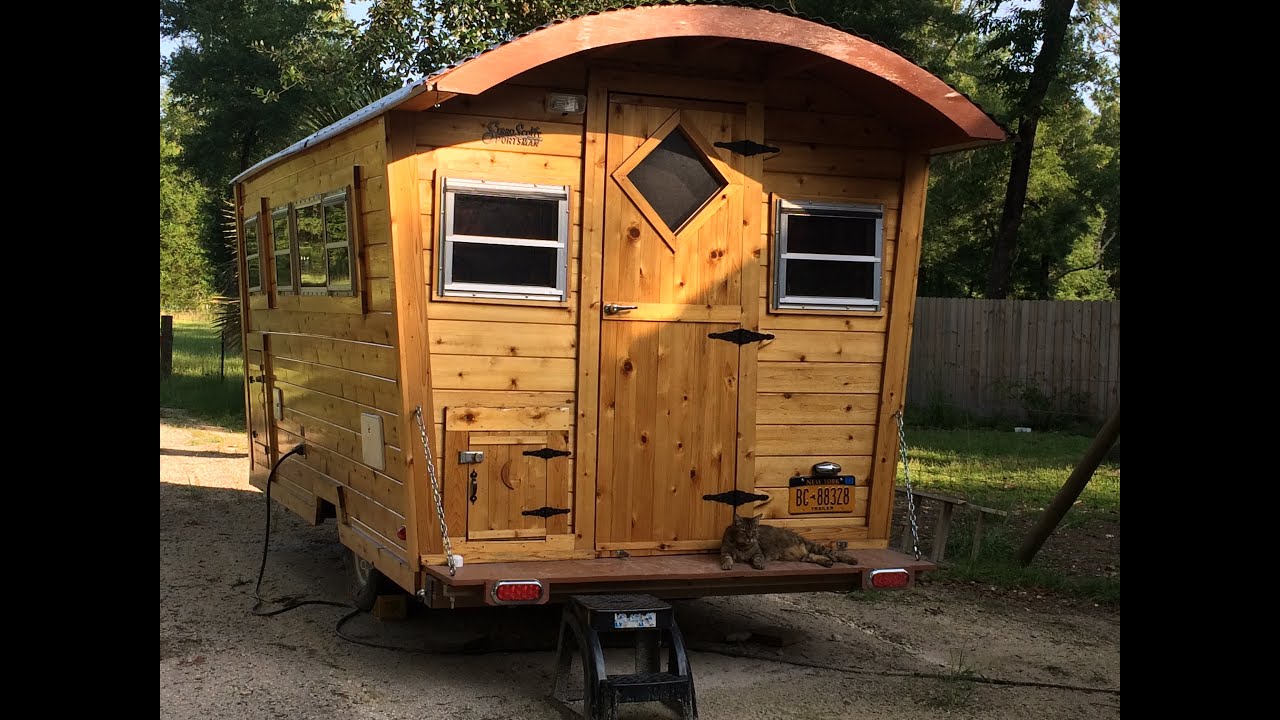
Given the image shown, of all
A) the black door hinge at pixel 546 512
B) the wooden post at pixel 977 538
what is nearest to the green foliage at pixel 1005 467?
the wooden post at pixel 977 538

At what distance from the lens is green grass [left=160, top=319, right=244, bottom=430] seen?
18344mm

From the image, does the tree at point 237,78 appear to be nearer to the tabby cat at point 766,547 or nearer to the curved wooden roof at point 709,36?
the curved wooden roof at point 709,36

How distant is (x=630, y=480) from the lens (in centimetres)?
651

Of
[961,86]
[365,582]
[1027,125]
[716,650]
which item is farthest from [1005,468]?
[961,86]

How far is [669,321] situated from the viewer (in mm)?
6547

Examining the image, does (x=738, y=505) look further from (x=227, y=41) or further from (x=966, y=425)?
(x=227, y=41)

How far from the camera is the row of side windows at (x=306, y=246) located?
22.9 feet

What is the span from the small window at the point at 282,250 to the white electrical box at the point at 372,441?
6.30ft

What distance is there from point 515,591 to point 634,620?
1.97ft

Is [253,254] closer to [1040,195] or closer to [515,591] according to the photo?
[515,591]

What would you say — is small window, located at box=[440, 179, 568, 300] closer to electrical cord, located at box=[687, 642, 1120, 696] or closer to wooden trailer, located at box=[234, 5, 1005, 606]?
wooden trailer, located at box=[234, 5, 1005, 606]

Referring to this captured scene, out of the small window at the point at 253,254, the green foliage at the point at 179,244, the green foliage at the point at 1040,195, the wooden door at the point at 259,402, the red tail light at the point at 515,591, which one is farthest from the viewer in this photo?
the green foliage at the point at 179,244

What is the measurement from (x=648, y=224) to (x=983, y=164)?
1803 cm
